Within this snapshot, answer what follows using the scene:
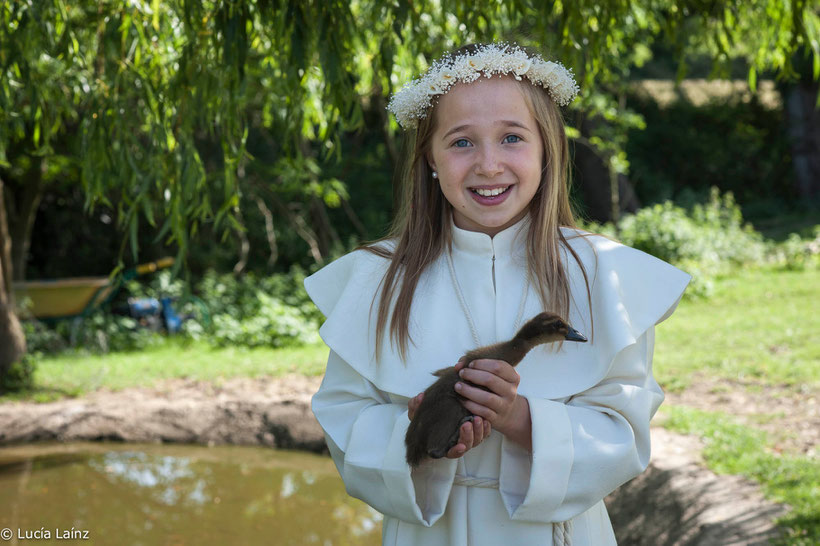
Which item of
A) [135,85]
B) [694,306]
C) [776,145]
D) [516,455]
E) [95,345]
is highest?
[776,145]

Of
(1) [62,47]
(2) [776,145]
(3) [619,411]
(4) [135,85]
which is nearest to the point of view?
(3) [619,411]

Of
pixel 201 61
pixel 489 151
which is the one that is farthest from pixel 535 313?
pixel 201 61

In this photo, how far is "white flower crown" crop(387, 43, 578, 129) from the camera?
7.29ft

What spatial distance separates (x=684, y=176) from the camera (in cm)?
1941

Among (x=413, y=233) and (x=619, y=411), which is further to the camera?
(x=413, y=233)

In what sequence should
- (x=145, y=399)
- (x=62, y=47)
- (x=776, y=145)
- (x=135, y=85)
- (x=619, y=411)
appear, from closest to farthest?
(x=619, y=411) → (x=62, y=47) → (x=135, y=85) → (x=145, y=399) → (x=776, y=145)

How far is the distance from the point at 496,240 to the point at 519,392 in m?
0.43

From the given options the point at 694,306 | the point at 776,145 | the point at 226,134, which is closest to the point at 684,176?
the point at 776,145

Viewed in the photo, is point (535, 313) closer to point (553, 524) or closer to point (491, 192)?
point (491, 192)

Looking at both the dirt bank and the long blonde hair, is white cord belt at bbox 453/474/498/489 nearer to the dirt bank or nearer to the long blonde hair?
the long blonde hair

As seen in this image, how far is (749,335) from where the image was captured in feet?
26.6

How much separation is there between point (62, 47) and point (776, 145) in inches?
739

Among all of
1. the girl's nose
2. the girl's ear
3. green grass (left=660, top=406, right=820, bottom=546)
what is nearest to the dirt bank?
green grass (left=660, top=406, right=820, bottom=546)

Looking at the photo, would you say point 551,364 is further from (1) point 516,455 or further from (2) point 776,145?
(2) point 776,145
